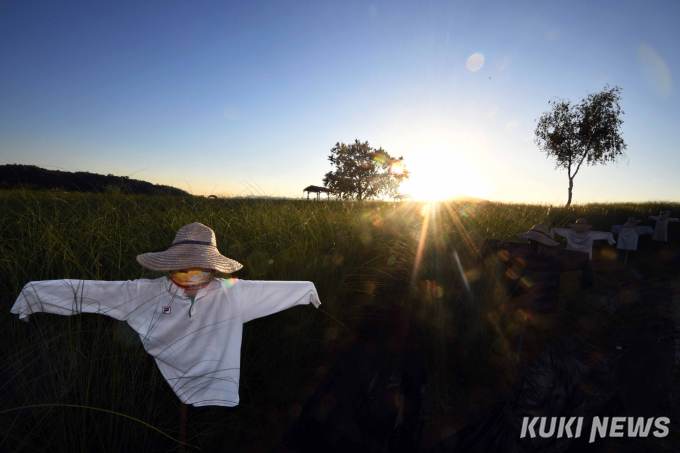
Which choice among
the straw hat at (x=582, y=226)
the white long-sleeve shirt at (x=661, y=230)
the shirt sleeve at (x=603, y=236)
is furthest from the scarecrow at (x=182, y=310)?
the white long-sleeve shirt at (x=661, y=230)

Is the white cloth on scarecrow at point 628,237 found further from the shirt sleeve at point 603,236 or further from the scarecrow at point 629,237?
the shirt sleeve at point 603,236

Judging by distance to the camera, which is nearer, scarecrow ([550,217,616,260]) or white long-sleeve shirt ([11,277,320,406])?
white long-sleeve shirt ([11,277,320,406])

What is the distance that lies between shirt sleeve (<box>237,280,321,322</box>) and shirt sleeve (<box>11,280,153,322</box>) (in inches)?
22.3

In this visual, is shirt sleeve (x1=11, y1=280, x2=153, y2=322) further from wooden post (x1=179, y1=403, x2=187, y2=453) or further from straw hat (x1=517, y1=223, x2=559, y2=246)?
straw hat (x1=517, y1=223, x2=559, y2=246)

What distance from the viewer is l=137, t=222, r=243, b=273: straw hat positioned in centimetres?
166

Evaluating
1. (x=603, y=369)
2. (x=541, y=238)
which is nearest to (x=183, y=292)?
(x=541, y=238)

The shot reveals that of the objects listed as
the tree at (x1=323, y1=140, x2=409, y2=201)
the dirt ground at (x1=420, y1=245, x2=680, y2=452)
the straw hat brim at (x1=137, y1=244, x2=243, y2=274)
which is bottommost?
the dirt ground at (x1=420, y1=245, x2=680, y2=452)

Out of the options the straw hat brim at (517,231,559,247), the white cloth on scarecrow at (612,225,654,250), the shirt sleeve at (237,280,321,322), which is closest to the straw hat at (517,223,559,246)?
the straw hat brim at (517,231,559,247)

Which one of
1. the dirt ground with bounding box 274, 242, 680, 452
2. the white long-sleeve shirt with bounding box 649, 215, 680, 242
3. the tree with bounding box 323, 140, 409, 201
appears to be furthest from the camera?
the tree with bounding box 323, 140, 409, 201

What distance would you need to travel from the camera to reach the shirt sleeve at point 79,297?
1.68m

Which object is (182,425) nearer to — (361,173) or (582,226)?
(582,226)

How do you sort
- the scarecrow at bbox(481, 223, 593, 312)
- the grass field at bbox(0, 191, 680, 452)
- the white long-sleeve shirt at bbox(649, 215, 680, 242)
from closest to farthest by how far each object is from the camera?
1. the grass field at bbox(0, 191, 680, 452)
2. the scarecrow at bbox(481, 223, 593, 312)
3. the white long-sleeve shirt at bbox(649, 215, 680, 242)

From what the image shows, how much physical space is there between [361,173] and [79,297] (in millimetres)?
36060

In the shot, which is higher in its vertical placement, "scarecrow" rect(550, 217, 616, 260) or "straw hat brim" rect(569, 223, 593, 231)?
"straw hat brim" rect(569, 223, 593, 231)
